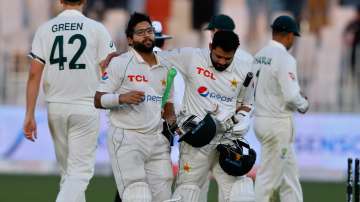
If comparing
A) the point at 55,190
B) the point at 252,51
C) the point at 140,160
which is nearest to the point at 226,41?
the point at 140,160

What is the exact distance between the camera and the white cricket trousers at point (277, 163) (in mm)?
12305

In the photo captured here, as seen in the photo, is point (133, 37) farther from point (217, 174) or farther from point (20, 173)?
point (20, 173)

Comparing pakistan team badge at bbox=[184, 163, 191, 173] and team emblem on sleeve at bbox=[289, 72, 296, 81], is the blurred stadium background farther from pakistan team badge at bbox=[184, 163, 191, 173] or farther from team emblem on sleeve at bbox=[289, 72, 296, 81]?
pakistan team badge at bbox=[184, 163, 191, 173]

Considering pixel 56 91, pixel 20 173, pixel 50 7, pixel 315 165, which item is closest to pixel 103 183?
pixel 20 173

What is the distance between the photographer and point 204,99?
9.38m

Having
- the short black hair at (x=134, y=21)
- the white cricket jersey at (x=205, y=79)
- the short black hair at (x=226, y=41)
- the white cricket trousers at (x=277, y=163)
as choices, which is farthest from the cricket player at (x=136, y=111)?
the white cricket trousers at (x=277, y=163)

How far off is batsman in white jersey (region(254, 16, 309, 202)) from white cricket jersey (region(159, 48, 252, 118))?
279 cm

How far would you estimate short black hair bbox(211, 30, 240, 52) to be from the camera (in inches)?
356

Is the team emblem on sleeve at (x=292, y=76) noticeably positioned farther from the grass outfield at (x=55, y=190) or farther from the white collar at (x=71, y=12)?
the white collar at (x=71, y=12)

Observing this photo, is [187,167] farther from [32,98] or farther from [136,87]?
[32,98]

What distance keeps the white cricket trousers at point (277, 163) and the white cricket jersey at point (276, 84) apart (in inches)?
4.7

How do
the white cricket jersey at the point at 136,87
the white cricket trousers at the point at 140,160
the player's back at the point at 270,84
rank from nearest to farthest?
the white cricket jersey at the point at 136,87
the white cricket trousers at the point at 140,160
the player's back at the point at 270,84

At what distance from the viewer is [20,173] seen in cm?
1864

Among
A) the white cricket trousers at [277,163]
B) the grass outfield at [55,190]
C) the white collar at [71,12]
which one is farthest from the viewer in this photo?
the grass outfield at [55,190]
